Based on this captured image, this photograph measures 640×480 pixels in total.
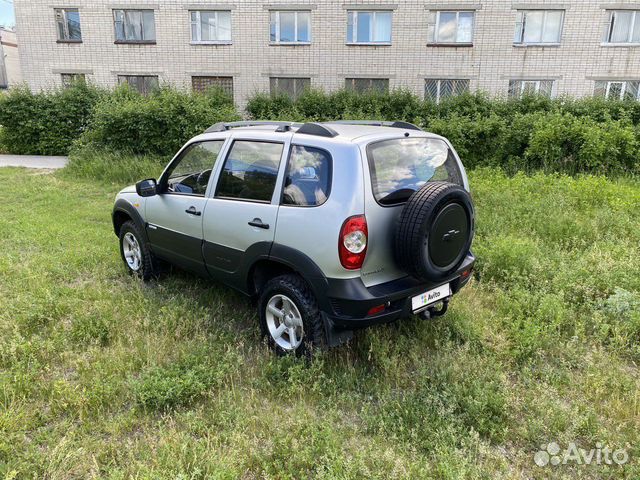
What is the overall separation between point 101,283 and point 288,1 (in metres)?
17.5

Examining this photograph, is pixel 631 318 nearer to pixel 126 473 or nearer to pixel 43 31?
pixel 126 473

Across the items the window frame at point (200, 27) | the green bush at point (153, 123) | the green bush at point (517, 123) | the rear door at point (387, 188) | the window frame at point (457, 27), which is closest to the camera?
the rear door at point (387, 188)

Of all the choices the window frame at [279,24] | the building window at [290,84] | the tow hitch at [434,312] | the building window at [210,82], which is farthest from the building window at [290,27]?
the tow hitch at [434,312]

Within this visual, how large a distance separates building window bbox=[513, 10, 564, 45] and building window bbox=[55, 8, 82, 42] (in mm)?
18960

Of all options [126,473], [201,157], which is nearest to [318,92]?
[201,157]

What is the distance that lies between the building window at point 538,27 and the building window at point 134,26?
51.3ft

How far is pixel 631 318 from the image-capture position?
3713mm

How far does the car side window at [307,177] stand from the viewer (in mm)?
3107

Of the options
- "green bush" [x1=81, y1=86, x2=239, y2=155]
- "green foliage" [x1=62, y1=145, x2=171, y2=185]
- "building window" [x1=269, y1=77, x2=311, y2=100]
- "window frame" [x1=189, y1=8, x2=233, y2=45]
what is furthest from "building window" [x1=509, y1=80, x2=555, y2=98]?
"green foliage" [x1=62, y1=145, x2=171, y2=185]

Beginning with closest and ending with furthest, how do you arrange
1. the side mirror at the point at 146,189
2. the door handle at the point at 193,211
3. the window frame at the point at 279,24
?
1. the door handle at the point at 193,211
2. the side mirror at the point at 146,189
3. the window frame at the point at 279,24

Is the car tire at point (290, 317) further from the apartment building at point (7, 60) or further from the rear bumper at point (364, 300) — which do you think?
the apartment building at point (7, 60)

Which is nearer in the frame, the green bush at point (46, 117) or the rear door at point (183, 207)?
the rear door at point (183, 207)

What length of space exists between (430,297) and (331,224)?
3.33 feet

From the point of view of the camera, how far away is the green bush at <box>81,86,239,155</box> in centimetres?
1203
